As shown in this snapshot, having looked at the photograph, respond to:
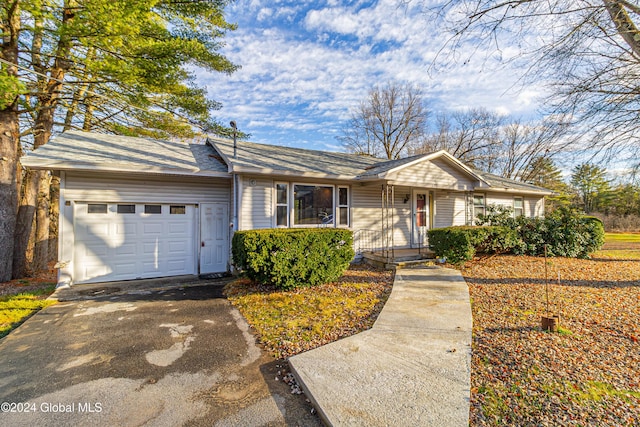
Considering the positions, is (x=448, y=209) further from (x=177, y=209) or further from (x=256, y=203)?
(x=177, y=209)

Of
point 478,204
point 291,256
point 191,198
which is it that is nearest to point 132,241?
point 191,198

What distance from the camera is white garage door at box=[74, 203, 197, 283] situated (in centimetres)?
717

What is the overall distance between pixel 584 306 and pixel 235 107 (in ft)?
47.1

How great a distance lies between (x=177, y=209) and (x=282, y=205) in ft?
10.2

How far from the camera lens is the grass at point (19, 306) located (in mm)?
4832

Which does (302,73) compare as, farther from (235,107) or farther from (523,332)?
(523,332)

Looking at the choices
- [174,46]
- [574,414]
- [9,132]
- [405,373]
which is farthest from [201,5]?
[574,414]

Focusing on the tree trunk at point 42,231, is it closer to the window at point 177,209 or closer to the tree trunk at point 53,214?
the tree trunk at point 53,214

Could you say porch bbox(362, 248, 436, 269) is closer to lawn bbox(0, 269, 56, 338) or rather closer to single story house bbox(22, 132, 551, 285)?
single story house bbox(22, 132, 551, 285)

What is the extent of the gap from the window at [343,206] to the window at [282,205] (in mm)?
1919

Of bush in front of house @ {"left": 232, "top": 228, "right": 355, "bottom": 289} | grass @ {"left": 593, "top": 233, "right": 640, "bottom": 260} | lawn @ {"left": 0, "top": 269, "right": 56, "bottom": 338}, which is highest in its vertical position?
bush in front of house @ {"left": 232, "top": 228, "right": 355, "bottom": 289}

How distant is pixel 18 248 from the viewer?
845 cm

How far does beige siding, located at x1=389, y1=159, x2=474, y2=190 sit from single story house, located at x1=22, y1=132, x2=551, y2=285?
0.13ft

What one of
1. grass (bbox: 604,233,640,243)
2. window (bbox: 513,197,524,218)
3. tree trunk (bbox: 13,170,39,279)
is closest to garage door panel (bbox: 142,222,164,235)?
tree trunk (bbox: 13,170,39,279)
